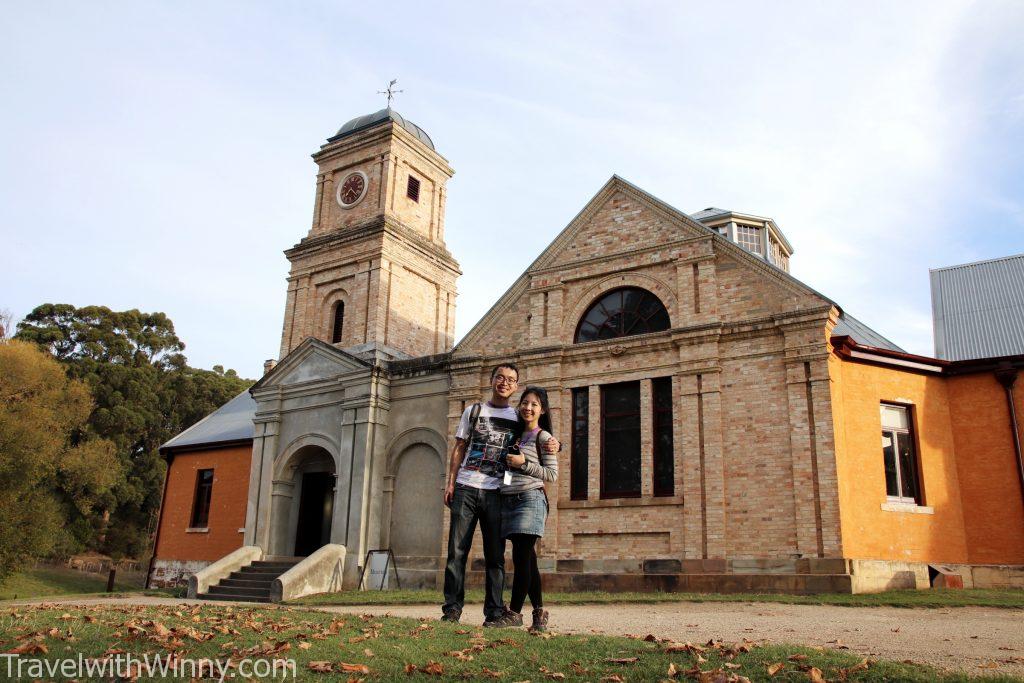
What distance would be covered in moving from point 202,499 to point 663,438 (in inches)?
677

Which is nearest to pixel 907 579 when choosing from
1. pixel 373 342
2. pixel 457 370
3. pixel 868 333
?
pixel 868 333

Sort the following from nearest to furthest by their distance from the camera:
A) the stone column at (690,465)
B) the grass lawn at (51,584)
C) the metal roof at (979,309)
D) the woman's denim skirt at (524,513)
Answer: the woman's denim skirt at (524,513) < the stone column at (690,465) < the metal roof at (979,309) < the grass lawn at (51,584)

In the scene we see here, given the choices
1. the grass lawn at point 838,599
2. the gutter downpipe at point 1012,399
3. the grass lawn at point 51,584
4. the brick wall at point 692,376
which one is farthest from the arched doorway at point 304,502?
the gutter downpipe at point 1012,399

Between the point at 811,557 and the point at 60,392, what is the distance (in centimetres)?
2524

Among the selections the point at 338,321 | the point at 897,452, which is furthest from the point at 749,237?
the point at 338,321

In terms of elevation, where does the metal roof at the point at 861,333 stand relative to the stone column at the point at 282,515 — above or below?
above

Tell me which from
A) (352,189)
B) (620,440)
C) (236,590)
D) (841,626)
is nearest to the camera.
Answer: (841,626)

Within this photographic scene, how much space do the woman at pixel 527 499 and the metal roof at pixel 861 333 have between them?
521 inches

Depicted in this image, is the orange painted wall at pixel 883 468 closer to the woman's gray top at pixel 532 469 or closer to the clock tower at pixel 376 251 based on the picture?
the woman's gray top at pixel 532 469

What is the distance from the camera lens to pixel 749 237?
874 inches

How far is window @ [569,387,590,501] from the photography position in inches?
711

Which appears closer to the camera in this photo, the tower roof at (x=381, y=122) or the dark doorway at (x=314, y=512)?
the dark doorway at (x=314, y=512)

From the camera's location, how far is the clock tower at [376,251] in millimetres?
25953

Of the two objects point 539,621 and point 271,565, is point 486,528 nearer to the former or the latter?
point 539,621
